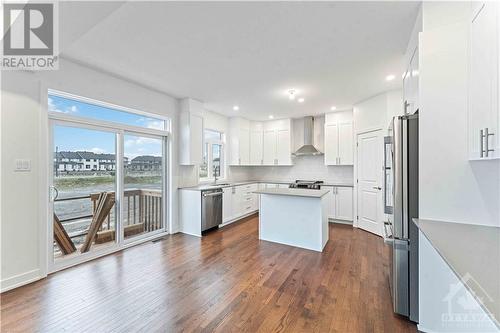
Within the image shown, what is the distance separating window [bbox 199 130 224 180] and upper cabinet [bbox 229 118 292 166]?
1.06 ft

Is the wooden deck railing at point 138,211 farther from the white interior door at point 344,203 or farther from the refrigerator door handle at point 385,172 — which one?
the white interior door at point 344,203

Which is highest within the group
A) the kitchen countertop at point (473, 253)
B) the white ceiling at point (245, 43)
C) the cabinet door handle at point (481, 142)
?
the white ceiling at point (245, 43)

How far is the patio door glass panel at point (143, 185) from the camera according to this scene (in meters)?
3.89

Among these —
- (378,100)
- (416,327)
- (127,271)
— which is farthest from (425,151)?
(127,271)

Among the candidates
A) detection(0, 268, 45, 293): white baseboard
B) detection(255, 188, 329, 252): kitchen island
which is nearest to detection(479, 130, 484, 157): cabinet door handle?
detection(255, 188, 329, 252): kitchen island

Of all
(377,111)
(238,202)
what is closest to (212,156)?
(238,202)

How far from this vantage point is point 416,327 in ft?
6.26

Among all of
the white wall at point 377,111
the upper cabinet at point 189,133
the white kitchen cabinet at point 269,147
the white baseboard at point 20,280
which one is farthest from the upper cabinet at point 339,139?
the white baseboard at point 20,280

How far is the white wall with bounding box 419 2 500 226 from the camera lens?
171cm

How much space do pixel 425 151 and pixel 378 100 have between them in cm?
301

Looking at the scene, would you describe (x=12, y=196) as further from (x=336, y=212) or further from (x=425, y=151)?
(x=336, y=212)

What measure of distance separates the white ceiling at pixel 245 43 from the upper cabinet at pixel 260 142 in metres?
2.35

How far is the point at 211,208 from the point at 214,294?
7.95ft

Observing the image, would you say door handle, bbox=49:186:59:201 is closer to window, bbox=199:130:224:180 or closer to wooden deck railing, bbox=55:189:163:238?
wooden deck railing, bbox=55:189:163:238
